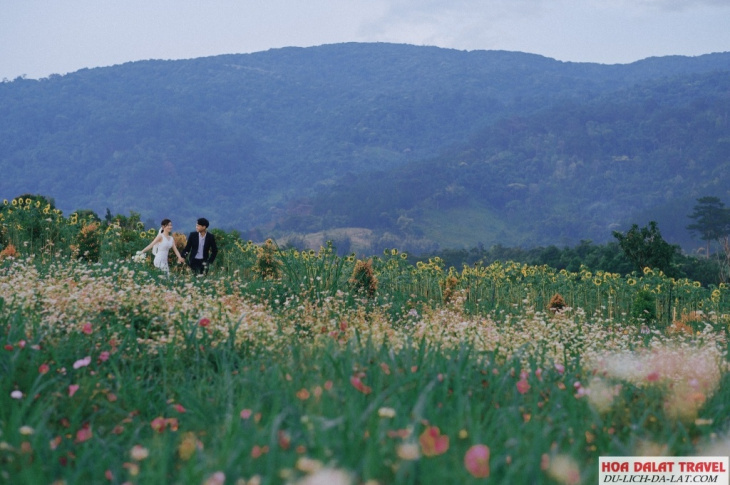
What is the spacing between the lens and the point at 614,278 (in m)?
16.6

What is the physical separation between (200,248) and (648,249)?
16535 millimetres

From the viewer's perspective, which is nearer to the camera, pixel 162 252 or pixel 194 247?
pixel 194 247

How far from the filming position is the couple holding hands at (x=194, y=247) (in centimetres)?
1284

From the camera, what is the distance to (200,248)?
12.9 meters

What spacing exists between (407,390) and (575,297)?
1342 cm

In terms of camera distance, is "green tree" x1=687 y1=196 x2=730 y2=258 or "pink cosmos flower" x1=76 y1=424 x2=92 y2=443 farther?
"green tree" x1=687 y1=196 x2=730 y2=258

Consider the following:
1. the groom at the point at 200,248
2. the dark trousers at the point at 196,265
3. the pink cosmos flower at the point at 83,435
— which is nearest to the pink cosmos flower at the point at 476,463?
the pink cosmos flower at the point at 83,435

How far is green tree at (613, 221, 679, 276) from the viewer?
24.2 metres

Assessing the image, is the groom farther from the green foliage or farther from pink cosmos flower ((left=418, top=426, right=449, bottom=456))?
pink cosmos flower ((left=418, top=426, right=449, bottom=456))

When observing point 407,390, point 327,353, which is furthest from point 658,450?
point 327,353

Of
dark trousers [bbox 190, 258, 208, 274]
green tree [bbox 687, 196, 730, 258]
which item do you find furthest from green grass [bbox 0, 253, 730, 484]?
green tree [bbox 687, 196, 730, 258]

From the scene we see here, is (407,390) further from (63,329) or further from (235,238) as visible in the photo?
(235,238)

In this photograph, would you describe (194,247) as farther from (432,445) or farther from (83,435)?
(432,445)

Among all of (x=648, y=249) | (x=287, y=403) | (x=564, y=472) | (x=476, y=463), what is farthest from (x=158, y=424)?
(x=648, y=249)
